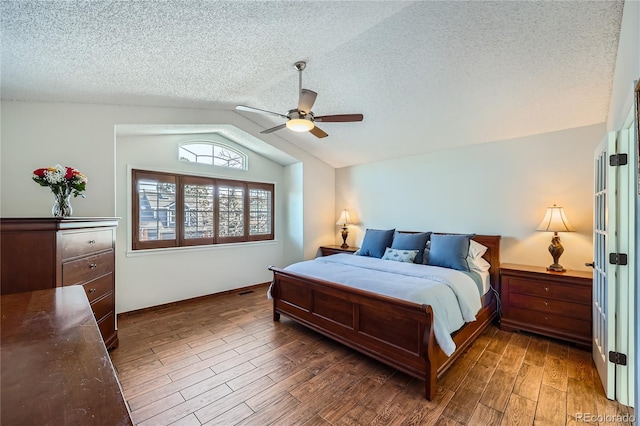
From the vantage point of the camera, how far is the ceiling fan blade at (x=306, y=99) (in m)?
2.38

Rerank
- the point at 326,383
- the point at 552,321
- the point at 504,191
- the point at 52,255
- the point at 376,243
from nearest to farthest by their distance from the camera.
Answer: the point at 52,255 → the point at 326,383 → the point at 552,321 → the point at 504,191 → the point at 376,243

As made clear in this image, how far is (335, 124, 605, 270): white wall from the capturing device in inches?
123

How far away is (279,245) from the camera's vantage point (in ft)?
18.0

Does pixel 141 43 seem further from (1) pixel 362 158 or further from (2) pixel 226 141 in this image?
(1) pixel 362 158

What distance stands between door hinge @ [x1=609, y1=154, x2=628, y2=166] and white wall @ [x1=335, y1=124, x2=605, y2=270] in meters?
1.51

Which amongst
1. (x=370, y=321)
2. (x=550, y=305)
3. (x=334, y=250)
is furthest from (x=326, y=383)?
(x=334, y=250)

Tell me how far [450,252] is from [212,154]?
3900 mm

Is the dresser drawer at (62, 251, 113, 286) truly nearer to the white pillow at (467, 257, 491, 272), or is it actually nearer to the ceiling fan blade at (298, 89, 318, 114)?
the ceiling fan blade at (298, 89, 318, 114)

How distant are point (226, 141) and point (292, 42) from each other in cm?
273

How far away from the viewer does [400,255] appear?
370 centimetres

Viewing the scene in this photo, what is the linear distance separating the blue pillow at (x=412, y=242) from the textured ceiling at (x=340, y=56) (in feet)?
5.00

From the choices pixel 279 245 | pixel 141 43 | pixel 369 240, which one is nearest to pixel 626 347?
pixel 369 240

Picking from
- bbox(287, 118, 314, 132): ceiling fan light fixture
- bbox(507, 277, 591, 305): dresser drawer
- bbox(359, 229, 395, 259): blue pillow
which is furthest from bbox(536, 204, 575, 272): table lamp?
bbox(287, 118, 314, 132): ceiling fan light fixture

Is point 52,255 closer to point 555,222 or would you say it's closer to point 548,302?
point 548,302
